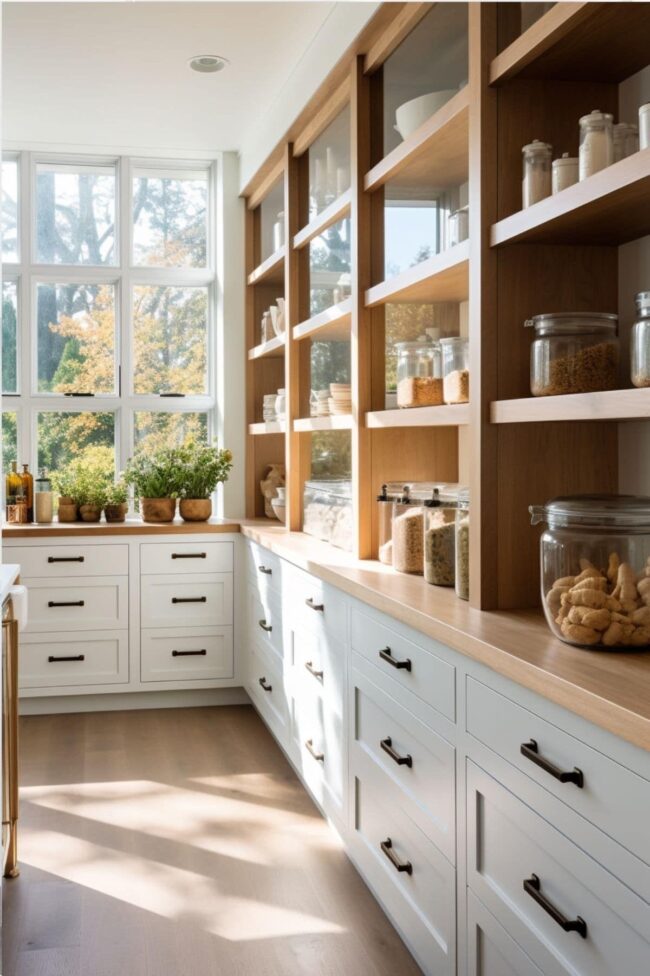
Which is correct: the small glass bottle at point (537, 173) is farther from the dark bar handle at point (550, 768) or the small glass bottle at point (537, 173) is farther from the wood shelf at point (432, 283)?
the dark bar handle at point (550, 768)

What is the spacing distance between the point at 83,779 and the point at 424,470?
1717 millimetres

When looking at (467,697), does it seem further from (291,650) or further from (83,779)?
(83,779)

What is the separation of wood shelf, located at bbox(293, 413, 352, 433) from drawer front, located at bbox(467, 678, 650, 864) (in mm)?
1678

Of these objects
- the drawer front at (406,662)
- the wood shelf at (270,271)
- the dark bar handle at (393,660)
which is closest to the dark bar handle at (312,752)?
the drawer front at (406,662)

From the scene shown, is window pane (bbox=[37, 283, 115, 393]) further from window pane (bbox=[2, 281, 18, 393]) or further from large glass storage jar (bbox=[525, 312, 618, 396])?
large glass storage jar (bbox=[525, 312, 618, 396])

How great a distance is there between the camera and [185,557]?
4.73m

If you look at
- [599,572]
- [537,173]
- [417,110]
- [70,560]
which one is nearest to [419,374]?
[417,110]

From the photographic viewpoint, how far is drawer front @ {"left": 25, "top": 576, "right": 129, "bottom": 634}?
4.60m

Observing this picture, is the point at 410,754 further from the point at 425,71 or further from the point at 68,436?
the point at 68,436

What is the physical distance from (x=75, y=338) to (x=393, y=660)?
3481 mm

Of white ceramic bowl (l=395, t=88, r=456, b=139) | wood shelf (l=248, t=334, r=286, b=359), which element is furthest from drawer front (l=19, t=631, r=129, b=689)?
white ceramic bowl (l=395, t=88, r=456, b=139)

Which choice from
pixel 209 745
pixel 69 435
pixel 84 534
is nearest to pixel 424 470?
pixel 209 745

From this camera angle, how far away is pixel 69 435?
5.23 m

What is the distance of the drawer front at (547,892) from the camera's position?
1.37 m
